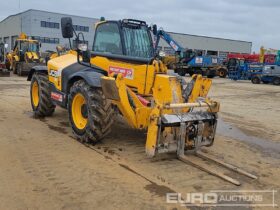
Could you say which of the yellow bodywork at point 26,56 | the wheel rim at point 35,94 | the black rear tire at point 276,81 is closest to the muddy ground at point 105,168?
the wheel rim at point 35,94

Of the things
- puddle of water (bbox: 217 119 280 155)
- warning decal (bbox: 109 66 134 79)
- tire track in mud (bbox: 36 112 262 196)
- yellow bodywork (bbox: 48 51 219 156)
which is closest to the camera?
tire track in mud (bbox: 36 112 262 196)

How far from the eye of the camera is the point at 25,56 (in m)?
21.8

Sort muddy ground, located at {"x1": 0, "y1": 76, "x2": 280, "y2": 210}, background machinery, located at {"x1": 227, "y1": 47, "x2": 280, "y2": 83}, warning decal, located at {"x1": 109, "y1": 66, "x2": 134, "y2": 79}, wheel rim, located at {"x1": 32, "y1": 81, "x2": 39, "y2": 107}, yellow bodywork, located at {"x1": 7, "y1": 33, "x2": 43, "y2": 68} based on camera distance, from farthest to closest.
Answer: background machinery, located at {"x1": 227, "y1": 47, "x2": 280, "y2": 83} → yellow bodywork, located at {"x1": 7, "y1": 33, "x2": 43, "y2": 68} → wheel rim, located at {"x1": 32, "y1": 81, "x2": 39, "y2": 107} → warning decal, located at {"x1": 109, "y1": 66, "x2": 134, "y2": 79} → muddy ground, located at {"x1": 0, "y1": 76, "x2": 280, "y2": 210}

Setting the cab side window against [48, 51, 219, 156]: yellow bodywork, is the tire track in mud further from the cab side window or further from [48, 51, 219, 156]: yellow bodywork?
the cab side window

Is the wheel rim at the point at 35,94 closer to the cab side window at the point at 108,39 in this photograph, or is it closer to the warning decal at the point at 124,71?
the cab side window at the point at 108,39

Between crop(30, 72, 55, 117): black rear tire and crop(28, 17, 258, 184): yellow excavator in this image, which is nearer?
crop(28, 17, 258, 184): yellow excavator

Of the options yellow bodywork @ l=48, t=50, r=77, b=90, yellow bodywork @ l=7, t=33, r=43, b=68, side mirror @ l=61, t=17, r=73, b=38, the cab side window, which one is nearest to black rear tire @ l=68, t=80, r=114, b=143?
the cab side window

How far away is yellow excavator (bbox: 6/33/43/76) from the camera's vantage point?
21.5 meters

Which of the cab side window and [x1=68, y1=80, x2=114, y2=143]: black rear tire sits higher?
the cab side window

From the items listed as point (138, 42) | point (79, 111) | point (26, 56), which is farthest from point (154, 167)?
point (26, 56)

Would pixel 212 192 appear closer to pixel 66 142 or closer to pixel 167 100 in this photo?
pixel 167 100

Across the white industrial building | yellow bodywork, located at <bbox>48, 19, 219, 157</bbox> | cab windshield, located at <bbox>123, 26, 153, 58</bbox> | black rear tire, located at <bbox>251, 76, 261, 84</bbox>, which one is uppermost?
the white industrial building

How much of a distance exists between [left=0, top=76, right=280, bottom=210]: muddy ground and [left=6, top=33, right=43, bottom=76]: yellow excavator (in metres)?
14.0

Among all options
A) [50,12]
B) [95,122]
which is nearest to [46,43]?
[50,12]
